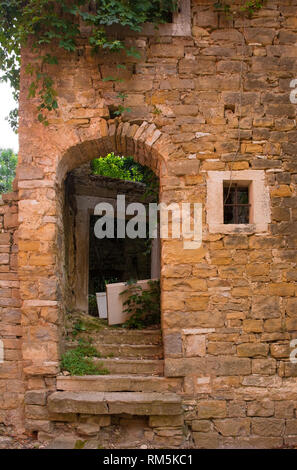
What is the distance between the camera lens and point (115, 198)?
23.1 ft

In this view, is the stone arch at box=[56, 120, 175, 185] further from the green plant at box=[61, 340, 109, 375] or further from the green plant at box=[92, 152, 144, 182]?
the green plant at box=[92, 152, 144, 182]

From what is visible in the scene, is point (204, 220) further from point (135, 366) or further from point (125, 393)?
point (125, 393)

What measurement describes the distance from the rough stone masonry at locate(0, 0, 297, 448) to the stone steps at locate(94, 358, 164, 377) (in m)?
0.27

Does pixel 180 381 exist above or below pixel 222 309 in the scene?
below

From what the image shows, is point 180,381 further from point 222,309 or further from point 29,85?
point 29,85

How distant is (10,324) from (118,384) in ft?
4.51

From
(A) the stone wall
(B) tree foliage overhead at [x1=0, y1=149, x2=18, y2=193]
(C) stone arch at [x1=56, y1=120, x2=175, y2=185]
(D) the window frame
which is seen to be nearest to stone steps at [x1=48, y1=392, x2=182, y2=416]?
(A) the stone wall

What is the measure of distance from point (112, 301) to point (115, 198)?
2519 millimetres

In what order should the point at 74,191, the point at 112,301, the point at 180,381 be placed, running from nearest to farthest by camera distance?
the point at 180,381 → the point at 112,301 → the point at 74,191

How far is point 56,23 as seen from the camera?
385 centimetres

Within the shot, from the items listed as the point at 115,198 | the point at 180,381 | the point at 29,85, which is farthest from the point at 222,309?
the point at 115,198

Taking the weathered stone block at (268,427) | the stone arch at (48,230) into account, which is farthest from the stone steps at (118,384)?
Result: the weathered stone block at (268,427)

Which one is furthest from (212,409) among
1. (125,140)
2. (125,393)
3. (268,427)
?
(125,140)
